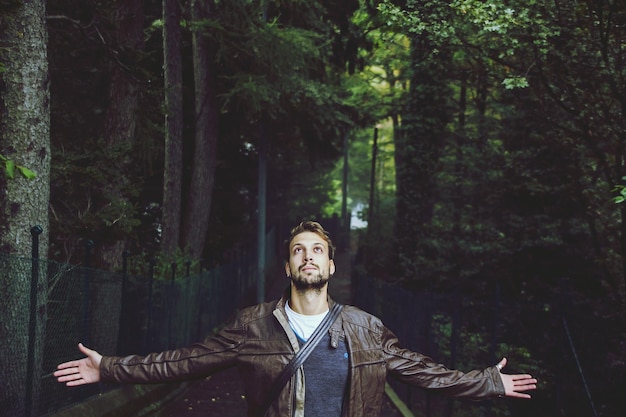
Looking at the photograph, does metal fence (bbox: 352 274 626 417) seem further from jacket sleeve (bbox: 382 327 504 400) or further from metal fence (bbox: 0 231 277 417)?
metal fence (bbox: 0 231 277 417)

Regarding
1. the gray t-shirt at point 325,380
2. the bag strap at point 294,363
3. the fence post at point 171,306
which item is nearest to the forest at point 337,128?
the fence post at point 171,306

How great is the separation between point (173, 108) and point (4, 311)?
10369mm

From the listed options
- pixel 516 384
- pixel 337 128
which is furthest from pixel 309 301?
pixel 337 128

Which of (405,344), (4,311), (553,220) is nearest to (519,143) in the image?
(553,220)

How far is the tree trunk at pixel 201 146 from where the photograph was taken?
1762cm

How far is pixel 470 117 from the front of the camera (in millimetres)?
18234

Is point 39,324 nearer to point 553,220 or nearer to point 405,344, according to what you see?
point 405,344

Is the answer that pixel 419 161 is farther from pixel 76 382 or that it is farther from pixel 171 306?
pixel 76 382

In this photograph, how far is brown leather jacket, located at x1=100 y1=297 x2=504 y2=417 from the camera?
3.85 meters

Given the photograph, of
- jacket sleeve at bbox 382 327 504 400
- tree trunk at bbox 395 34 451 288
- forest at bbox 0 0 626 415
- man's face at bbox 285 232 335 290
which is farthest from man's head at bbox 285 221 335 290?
tree trunk at bbox 395 34 451 288

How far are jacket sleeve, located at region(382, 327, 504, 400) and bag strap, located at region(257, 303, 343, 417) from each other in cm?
39

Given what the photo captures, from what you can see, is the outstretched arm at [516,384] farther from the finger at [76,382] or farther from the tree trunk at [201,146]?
the tree trunk at [201,146]

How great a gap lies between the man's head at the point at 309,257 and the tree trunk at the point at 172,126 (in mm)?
11862

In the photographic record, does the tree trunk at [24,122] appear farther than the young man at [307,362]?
Yes
